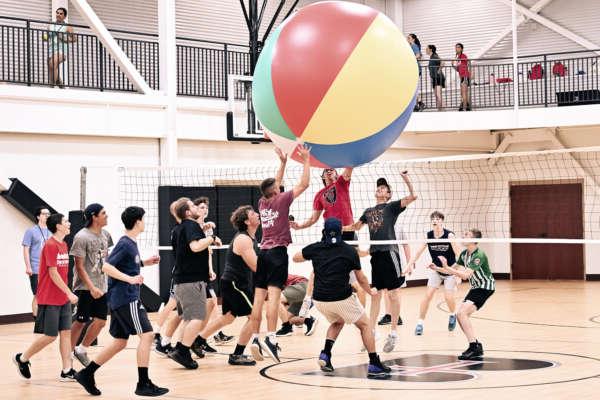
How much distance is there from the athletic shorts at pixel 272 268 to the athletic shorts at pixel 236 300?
445 millimetres

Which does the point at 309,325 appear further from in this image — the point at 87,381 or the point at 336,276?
the point at 87,381

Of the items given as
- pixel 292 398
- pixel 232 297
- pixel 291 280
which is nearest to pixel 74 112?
pixel 291 280

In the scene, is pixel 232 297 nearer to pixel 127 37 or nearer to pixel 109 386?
pixel 109 386

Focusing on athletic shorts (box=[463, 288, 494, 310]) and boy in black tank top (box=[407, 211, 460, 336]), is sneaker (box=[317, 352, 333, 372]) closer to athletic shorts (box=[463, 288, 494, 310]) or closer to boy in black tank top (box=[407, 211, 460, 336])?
athletic shorts (box=[463, 288, 494, 310])

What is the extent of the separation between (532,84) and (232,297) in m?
12.8

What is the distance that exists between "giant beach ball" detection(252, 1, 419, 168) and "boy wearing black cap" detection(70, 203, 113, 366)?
1.87 meters

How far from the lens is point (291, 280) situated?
1239cm

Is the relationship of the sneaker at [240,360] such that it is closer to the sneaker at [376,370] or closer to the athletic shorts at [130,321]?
the sneaker at [376,370]

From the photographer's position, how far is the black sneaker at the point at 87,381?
785 centimetres

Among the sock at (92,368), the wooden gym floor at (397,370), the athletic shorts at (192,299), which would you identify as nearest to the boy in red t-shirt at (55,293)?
the wooden gym floor at (397,370)

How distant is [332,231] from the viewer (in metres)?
8.30

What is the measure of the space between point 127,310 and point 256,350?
6.00 ft

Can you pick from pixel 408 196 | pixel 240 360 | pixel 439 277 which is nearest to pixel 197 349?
pixel 240 360

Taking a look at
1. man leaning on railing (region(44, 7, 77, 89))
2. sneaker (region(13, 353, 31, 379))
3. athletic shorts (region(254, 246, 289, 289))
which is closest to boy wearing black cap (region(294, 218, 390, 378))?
athletic shorts (region(254, 246, 289, 289))
